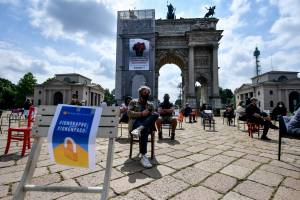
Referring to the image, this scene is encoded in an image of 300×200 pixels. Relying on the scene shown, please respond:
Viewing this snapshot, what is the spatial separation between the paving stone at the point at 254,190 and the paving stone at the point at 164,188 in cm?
60

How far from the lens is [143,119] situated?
333cm

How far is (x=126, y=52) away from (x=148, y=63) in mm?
4634

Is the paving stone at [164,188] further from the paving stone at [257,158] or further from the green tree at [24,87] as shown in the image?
the green tree at [24,87]

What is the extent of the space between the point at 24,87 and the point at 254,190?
63.8m

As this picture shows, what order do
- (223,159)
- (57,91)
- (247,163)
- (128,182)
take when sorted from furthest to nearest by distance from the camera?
(57,91)
(223,159)
(247,163)
(128,182)

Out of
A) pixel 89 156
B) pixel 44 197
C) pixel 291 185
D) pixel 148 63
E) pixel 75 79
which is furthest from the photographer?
pixel 75 79

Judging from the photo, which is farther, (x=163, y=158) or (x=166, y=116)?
(x=166, y=116)

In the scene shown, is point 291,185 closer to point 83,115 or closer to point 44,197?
point 83,115

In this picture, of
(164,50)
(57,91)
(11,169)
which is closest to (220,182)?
(11,169)

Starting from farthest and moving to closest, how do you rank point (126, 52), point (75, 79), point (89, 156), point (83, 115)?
1. point (75, 79)
2. point (126, 52)
3. point (83, 115)
4. point (89, 156)

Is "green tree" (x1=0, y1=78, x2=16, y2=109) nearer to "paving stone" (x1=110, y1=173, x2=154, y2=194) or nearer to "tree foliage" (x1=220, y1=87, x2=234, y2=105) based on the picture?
"paving stone" (x1=110, y1=173, x2=154, y2=194)

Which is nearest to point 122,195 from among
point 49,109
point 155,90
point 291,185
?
point 49,109

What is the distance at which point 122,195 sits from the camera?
6.15 feet

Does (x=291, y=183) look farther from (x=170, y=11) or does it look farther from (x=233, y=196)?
(x=170, y=11)
